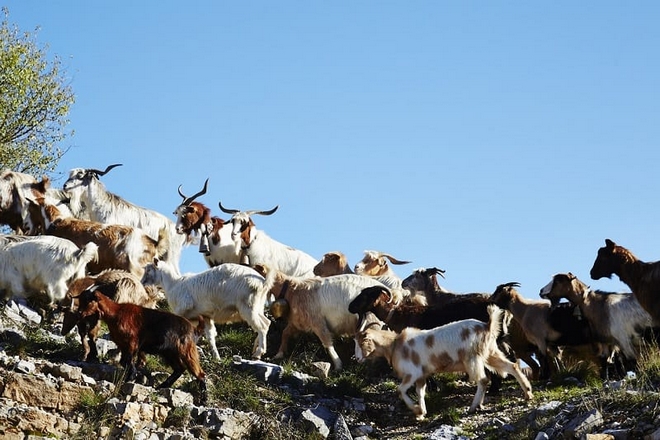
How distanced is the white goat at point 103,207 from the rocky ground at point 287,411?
6341mm

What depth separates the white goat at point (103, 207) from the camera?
2095 centimetres

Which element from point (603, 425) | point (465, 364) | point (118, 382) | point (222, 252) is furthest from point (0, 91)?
point (603, 425)

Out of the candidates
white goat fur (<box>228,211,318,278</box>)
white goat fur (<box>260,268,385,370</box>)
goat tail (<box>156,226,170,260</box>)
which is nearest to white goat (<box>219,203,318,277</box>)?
white goat fur (<box>228,211,318,278</box>)

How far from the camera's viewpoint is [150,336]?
44.1 feet

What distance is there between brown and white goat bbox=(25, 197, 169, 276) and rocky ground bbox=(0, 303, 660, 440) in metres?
3.57

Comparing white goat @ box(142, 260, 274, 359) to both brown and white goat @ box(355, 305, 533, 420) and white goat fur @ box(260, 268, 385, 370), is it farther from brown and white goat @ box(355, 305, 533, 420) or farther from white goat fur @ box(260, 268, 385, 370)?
brown and white goat @ box(355, 305, 533, 420)

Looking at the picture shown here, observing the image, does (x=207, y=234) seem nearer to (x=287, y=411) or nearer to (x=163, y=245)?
(x=163, y=245)

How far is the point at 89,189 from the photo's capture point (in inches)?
850

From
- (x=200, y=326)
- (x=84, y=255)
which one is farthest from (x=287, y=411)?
(x=84, y=255)

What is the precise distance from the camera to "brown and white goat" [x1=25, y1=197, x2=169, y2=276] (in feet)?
59.9

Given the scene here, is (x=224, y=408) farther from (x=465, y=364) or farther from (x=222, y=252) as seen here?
(x=222, y=252)

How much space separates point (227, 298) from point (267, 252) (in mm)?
4183

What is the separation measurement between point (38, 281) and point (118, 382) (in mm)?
4248

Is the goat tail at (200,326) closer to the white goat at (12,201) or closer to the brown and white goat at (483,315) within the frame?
the brown and white goat at (483,315)
